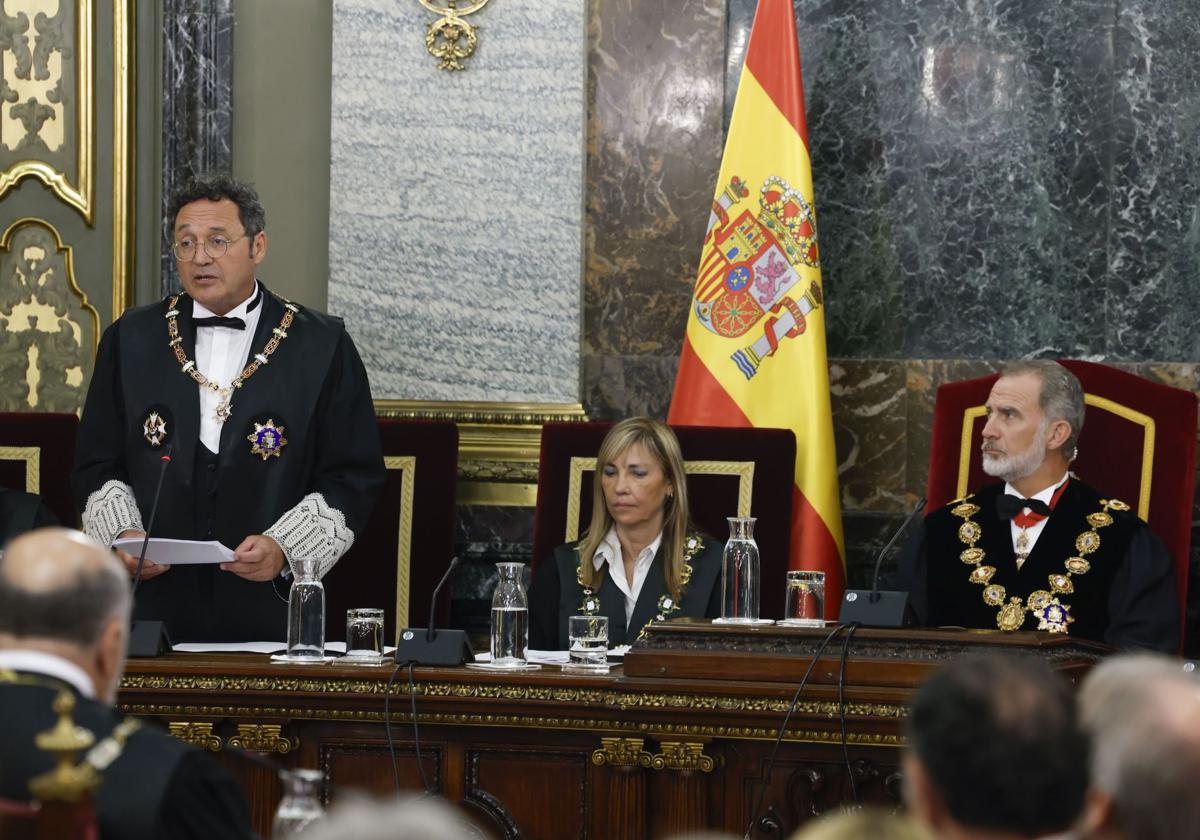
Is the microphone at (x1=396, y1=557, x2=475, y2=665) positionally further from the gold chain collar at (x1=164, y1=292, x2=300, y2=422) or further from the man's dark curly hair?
the man's dark curly hair

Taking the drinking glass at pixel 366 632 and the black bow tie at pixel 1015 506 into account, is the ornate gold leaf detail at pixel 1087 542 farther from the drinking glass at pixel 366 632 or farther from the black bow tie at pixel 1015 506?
the drinking glass at pixel 366 632

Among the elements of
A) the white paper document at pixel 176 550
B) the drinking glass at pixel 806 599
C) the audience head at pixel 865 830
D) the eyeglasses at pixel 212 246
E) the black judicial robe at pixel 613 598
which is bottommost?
the black judicial robe at pixel 613 598

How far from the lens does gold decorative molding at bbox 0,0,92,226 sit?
612cm

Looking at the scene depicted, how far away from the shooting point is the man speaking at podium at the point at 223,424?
14.4 ft

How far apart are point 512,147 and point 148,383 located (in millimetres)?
1721

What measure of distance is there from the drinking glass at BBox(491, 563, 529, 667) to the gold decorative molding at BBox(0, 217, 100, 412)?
271 centimetres

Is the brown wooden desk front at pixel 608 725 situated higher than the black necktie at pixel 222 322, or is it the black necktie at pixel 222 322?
the black necktie at pixel 222 322

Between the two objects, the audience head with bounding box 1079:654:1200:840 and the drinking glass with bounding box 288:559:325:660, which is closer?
the audience head with bounding box 1079:654:1200:840

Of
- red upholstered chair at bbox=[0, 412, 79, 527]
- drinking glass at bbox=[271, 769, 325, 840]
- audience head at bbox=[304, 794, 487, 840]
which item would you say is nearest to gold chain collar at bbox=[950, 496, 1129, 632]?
red upholstered chair at bbox=[0, 412, 79, 527]

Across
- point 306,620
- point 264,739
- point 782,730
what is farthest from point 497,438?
point 782,730

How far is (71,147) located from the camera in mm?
6137

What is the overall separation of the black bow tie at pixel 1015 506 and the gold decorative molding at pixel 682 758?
1.52 meters

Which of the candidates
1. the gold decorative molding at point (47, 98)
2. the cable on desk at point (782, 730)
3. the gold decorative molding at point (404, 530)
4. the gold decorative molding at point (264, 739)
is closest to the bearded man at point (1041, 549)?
the cable on desk at point (782, 730)

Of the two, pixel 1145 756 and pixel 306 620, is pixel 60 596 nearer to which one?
pixel 1145 756
